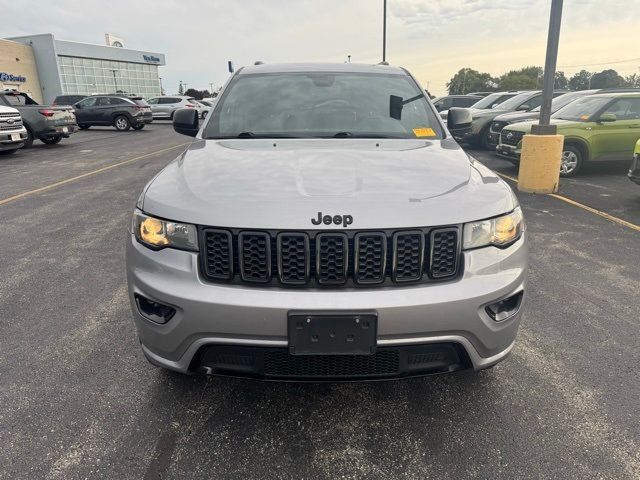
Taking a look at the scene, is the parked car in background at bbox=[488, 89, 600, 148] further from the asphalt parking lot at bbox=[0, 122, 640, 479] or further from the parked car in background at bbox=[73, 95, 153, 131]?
the parked car in background at bbox=[73, 95, 153, 131]

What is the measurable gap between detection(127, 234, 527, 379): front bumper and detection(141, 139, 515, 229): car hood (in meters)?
0.24

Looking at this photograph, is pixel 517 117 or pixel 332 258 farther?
pixel 517 117

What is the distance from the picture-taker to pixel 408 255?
203 cm

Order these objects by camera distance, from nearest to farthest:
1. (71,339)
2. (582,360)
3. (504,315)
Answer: (504,315)
(582,360)
(71,339)

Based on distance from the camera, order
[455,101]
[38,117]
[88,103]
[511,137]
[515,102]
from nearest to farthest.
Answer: [511,137] → [515,102] → [38,117] → [455,101] → [88,103]

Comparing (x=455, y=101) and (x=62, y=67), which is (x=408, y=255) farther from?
(x=62, y=67)

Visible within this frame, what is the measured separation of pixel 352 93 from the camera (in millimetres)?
3520

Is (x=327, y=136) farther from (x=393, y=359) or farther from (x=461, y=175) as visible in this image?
(x=393, y=359)

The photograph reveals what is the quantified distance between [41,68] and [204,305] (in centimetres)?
5968

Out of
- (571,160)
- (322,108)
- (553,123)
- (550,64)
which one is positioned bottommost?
(571,160)

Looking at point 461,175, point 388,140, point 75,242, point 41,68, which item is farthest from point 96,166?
point 41,68

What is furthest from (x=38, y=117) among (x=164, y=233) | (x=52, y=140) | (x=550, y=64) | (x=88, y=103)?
(x=164, y=233)

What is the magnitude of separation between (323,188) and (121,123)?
77.2 ft

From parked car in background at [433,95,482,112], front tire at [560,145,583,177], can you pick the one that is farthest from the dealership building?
front tire at [560,145,583,177]
